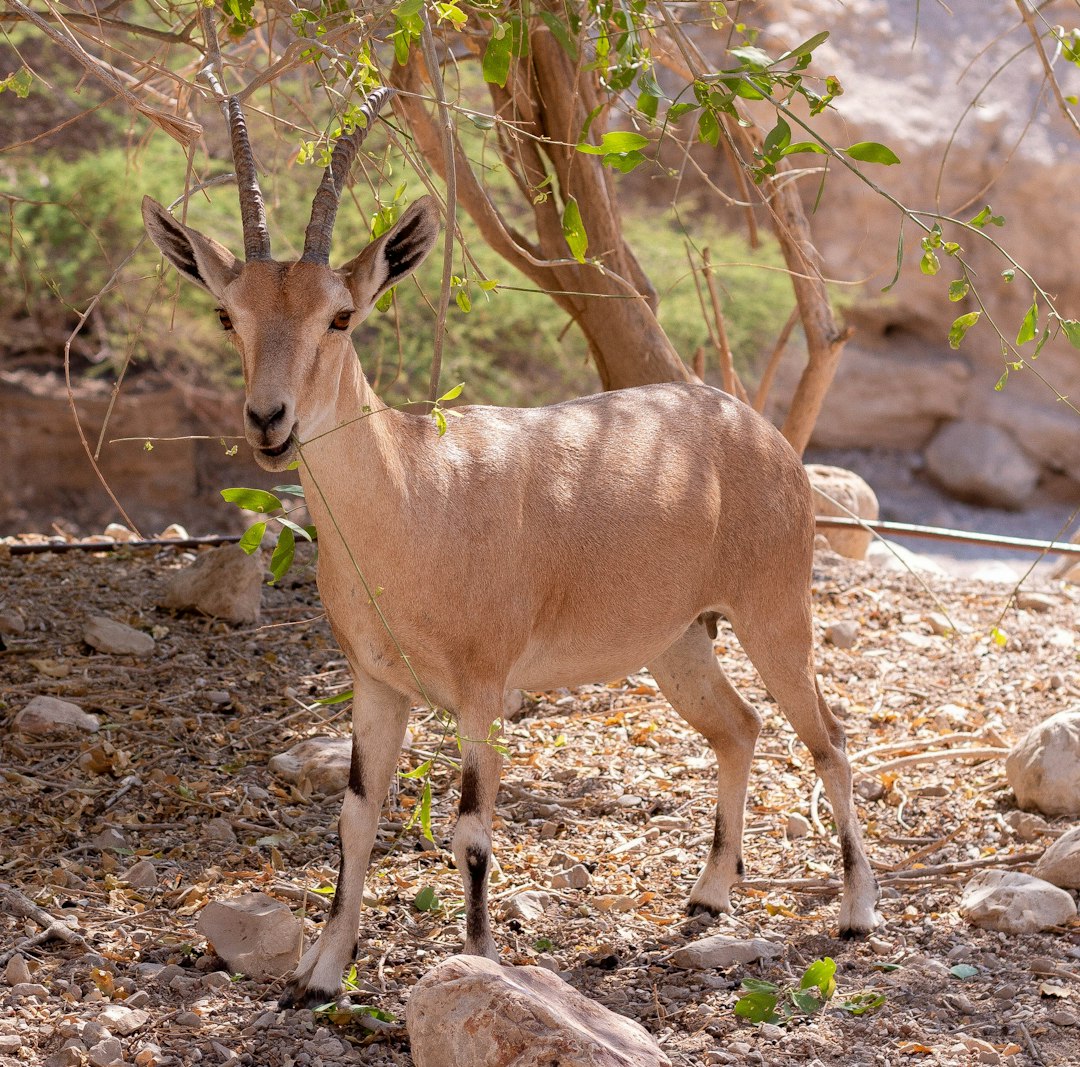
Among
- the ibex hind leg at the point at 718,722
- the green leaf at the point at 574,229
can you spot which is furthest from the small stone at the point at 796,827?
the green leaf at the point at 574,229

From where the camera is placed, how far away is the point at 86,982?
4160 millimetres

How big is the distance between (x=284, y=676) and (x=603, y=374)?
2391 mm

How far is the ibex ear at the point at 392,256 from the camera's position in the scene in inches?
156

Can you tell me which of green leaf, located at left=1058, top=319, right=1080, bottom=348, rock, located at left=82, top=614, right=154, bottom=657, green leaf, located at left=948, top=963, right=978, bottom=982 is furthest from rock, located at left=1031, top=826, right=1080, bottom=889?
rock, located at left=82, top=614, right=154, bottom=657

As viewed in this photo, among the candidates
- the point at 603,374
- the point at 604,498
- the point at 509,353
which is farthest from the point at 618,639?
the point at 509,353

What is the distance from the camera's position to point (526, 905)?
495cm

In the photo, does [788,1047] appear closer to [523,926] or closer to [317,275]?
[523,926]

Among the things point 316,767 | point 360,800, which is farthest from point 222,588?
point 360,800

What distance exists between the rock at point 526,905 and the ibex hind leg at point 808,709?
3.47ft

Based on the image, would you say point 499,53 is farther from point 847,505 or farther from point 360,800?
Answer: point 847,505

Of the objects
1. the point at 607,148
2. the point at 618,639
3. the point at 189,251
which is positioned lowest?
the point at 618,639

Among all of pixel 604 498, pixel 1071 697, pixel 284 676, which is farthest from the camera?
pixel 1071 697

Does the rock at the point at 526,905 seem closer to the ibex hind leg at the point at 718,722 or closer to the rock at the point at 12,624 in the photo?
the ibex hind leg at the point at 718,722

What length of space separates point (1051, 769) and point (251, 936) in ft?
10.7
